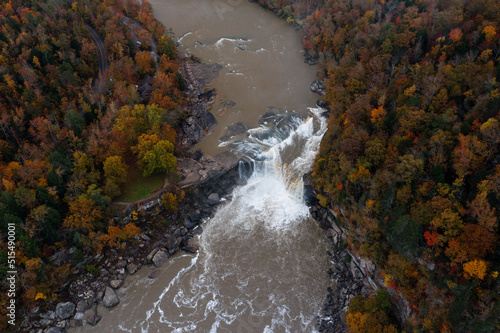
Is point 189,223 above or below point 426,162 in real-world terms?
below

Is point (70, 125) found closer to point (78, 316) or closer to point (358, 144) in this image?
point (78, 316)

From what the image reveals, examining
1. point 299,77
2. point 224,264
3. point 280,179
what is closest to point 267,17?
point 299,77

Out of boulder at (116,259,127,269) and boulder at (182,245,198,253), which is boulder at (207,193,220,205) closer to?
boulder at (182,245,198,253)

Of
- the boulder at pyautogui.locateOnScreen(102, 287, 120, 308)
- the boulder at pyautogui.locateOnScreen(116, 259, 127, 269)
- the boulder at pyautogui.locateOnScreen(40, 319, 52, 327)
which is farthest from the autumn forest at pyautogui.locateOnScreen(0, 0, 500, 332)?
the boulder at pyautogui.locateOnScreen(102, 287, 120, 308)

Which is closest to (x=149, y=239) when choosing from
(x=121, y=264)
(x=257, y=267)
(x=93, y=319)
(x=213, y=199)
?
(x=121, y=264)

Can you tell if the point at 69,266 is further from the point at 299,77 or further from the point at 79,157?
the point at 299,77
